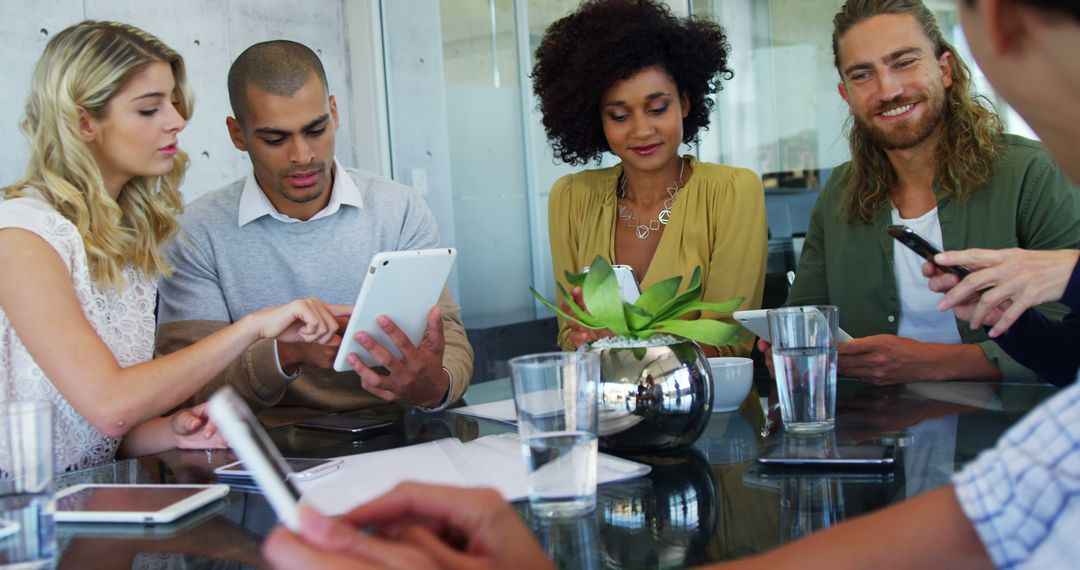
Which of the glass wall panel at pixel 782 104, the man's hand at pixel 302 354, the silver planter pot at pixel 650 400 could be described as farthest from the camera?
the glass wall panel at pixel 782 104

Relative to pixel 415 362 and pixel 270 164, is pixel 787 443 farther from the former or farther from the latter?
pixel 270 164

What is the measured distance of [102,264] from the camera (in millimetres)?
1870

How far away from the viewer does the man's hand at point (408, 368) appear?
1.79 metres

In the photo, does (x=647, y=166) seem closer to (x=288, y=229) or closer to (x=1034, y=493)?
(x=288, y=229)

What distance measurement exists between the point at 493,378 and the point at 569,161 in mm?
1945

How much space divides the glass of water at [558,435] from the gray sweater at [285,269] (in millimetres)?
1022

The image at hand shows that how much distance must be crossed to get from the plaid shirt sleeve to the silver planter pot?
660 mm

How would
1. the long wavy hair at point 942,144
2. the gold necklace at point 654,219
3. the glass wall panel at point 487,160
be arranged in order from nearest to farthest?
1. the long wavy hair at point 942,144
2. the gold necklace at point 654,219
3. the glass wall panel at point 487,160

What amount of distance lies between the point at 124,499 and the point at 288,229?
1.31 meters

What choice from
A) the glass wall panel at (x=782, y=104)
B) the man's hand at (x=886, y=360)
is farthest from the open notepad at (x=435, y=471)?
the glass wall panel at (x=782, y=104)

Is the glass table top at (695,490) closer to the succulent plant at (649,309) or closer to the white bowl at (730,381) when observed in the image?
the white bowl at (730,381)

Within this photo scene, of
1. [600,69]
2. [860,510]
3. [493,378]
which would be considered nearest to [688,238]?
[600,69]

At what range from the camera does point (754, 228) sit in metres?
2.54

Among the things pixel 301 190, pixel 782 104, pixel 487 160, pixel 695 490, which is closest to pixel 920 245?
pixel 695 490
